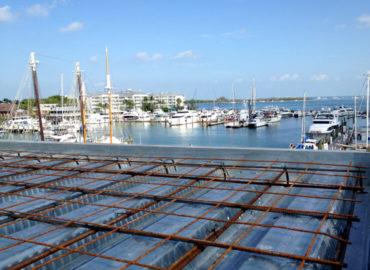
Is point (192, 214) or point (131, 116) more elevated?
point (192, 214)

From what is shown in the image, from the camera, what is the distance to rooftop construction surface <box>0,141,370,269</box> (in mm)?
4023

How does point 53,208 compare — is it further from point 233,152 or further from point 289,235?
point 233,152

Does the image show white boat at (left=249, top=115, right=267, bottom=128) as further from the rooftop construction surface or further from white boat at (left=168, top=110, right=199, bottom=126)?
the rooftop construction surface

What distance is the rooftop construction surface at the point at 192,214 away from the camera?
4023 millimetres

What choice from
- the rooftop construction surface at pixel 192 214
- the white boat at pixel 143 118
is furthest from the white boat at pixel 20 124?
the white boat at pixel 143 118

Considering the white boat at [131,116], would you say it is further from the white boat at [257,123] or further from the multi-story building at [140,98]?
the white boat at [257,123]

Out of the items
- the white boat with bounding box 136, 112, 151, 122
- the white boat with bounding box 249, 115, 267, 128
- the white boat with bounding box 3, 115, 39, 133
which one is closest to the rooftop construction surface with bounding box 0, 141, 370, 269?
the white boat with bounding box 3, 115, 39, 133

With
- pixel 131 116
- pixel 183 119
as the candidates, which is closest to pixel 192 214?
pixel 183 119

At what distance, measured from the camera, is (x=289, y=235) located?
4473 millimetres

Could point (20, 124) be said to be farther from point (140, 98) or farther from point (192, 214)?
point (140, 98)

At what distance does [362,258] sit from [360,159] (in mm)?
4078

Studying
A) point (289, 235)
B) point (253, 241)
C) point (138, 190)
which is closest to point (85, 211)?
point (138, 190)

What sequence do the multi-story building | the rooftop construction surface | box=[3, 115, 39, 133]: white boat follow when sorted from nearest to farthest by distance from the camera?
the rooftop construction surface → box=[3, 115, 39, 133]: white boat → the multi-story building

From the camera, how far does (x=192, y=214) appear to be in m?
5.36
